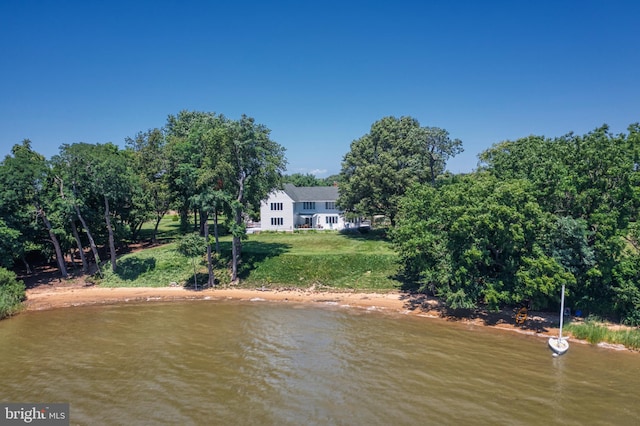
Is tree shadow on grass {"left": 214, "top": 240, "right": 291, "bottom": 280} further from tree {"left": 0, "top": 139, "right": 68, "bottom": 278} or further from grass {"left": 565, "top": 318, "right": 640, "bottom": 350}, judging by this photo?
grass {"left": 565, "top": 318, "right": 640, "bottom": 350}

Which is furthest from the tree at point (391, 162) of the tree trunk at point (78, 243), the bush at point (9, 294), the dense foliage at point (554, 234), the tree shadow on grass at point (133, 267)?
the bush at point (9, 294)

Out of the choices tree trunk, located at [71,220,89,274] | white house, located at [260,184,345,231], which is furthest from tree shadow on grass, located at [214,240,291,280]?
tree trunk, located at [71,220,89,274]

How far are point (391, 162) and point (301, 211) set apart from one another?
19.4 meters

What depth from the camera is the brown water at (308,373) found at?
1595 cm

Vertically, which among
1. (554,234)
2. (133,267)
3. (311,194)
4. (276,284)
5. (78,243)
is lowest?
(276,284)

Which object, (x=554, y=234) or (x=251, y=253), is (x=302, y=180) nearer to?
(x=251, y=253)

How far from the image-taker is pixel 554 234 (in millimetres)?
24453

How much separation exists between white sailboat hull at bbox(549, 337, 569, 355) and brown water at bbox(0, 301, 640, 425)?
443mm

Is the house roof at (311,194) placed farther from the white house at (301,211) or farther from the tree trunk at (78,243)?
the tree trunk at (78,243)

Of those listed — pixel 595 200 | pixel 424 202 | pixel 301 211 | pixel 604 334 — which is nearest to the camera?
pixel 604 334

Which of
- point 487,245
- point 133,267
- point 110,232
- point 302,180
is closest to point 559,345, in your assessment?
point 487,245

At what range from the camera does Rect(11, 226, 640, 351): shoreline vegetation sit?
30875 mm

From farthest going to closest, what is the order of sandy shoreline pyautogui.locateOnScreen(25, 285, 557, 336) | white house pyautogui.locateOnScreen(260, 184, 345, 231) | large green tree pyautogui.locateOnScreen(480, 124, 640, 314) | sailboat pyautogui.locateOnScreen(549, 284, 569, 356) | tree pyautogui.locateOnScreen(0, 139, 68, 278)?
1. white house pyautogui.locateOnScreen(260, 184, 345, 231)
2. tree pyautogui.locateOnScreen(0, 139, 68, 278)
3. sandy shoreline pyautogui.locateOnScreen(25, 285, 557, 336)
4. large green tree pyautogui.locateOnScreen(480, 124, 640, 314)
5. sailboat pyautogui.locateOnScreen(549, 284, 569, 356)

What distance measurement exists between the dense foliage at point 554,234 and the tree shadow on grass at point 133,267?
25.3 m
